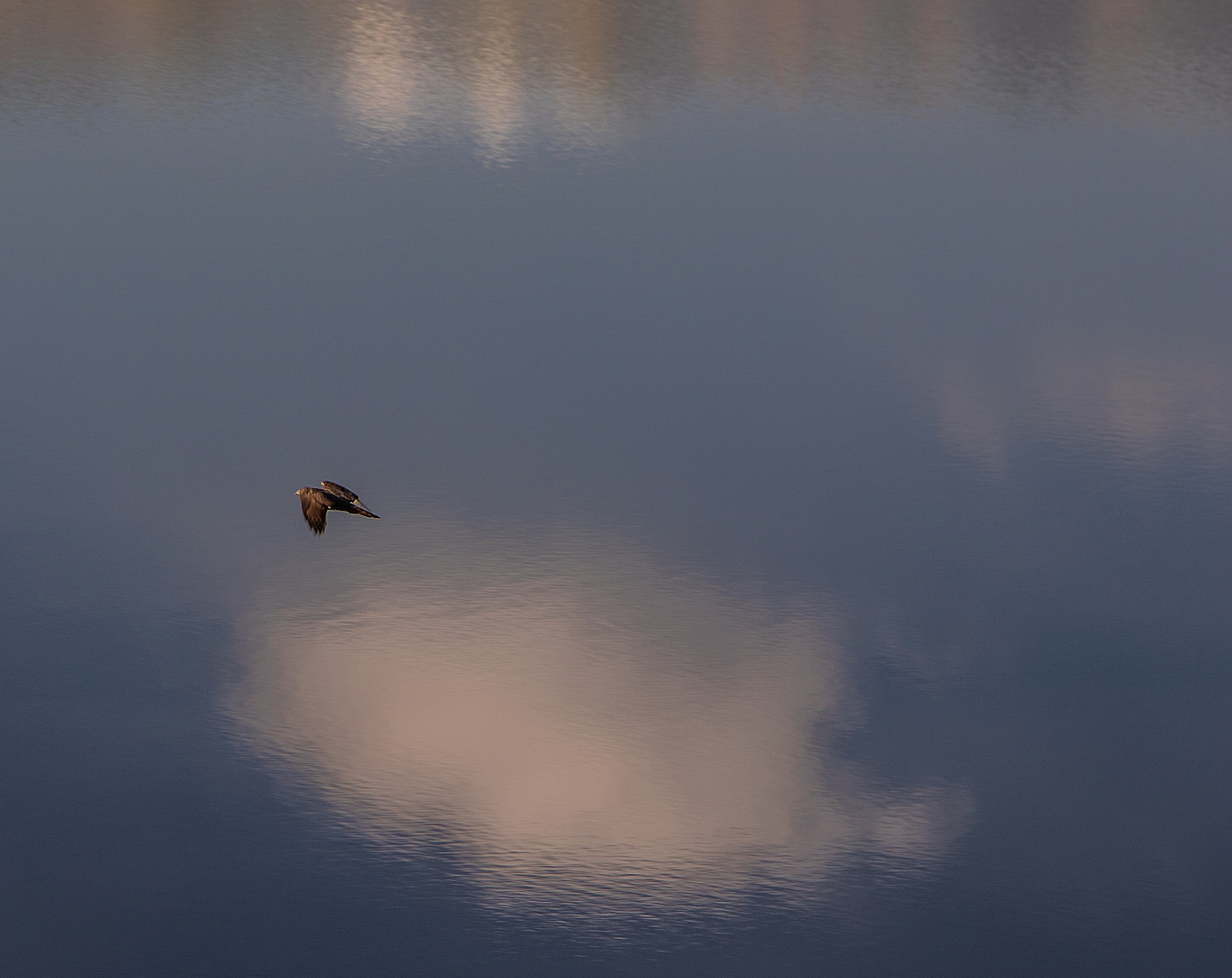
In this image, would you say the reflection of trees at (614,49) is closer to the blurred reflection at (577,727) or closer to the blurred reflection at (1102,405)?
the blurred reflection at (1102,405)

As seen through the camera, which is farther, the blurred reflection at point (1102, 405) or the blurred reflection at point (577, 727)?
the blurred reflection at point (1102, 405)

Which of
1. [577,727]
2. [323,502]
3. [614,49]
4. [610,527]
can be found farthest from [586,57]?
[323,502]

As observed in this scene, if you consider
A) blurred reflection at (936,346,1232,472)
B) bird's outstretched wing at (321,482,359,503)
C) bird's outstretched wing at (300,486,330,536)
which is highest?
bird's outstretched wing at (321,482,359,503)

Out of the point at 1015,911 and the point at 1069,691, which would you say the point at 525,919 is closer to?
the point at 1015,911

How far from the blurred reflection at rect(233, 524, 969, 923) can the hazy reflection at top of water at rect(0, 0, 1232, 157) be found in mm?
30643

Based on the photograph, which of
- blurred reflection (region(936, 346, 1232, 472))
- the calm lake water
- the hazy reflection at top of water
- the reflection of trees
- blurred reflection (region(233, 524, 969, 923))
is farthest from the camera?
the reflection of trees

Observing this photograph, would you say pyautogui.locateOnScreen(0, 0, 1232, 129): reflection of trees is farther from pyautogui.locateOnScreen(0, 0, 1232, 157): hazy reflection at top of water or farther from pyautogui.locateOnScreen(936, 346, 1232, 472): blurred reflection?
pyautogui.locateOnScreen(936, 346, 1232, 472): blurred reflection

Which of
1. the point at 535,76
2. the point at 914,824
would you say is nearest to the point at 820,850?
the point at 914,824

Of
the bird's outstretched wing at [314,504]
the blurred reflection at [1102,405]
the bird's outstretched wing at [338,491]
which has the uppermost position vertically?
the bird's outstretched wing at [338,491]

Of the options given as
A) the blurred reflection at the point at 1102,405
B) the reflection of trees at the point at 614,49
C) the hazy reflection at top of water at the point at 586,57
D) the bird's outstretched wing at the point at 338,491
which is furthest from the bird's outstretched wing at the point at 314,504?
the reflection of trees at the point at 614,49

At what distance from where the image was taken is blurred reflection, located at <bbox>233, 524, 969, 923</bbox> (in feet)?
239

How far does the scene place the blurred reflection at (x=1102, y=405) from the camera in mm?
85125

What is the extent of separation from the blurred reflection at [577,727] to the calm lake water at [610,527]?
0.20m

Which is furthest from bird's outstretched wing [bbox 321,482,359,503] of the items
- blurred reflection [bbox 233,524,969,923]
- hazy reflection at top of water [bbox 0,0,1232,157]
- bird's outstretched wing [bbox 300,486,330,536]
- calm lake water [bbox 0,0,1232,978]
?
hazy reflection at top of water [bbox 0,0,1232,157]
